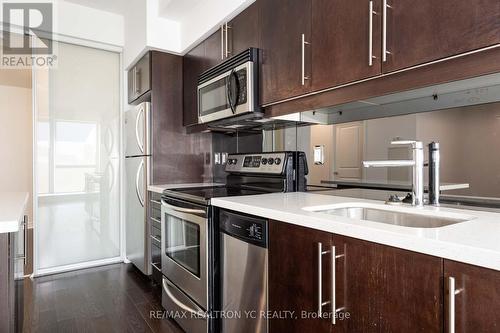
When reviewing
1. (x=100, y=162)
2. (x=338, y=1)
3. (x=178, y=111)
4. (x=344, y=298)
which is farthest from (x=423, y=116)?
(x=100, y=162)

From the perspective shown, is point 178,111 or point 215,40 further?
point 178,111

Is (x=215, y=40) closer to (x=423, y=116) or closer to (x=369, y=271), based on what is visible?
(x=423, y=116)

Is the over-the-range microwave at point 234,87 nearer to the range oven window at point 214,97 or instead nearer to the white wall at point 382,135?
the range oven window at point 214,97

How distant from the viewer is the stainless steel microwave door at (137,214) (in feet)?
9.20

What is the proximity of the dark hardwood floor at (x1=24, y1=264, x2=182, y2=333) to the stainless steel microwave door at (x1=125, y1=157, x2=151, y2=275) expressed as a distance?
0.20 metres

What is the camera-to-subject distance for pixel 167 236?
7.45ft

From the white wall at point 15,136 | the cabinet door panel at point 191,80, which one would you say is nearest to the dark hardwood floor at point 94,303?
the cabinet door panel at point 191,80

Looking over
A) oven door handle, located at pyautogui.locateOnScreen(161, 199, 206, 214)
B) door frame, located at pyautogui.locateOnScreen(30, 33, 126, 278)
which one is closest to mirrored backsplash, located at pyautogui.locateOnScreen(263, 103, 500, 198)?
oven door handle, located at pyautogui.locateOnScreen(161, 199, 206, 214)

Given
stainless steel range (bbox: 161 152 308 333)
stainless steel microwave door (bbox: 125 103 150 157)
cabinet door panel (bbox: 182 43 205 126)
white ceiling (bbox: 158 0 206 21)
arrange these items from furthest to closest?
stainless steel microwave door (bbox: 125 103 150 157) → cabinet door panel (bbox: 182 43 205 126) → white ceiling (bbox: 158 0 206 21) → stainless steel range (bbox: 161 152 308 333)

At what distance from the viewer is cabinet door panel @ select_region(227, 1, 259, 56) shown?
1.86 metres

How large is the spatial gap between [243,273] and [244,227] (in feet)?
0.76

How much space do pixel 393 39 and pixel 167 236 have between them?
1915 mm

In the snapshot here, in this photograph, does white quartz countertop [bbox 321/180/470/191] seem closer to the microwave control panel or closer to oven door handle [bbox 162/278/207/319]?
the microwave control panel

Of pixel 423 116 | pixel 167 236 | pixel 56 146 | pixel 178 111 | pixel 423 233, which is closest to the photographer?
pixel 423 233
